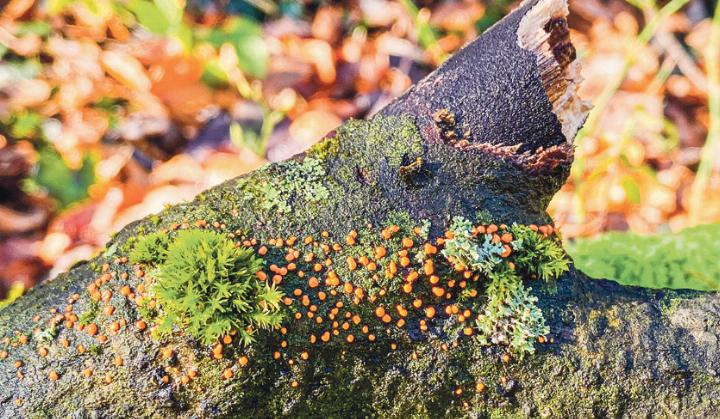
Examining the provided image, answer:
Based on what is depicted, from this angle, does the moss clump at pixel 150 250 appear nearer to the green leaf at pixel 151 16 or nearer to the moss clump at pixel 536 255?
the moss clump at pixel 536 255

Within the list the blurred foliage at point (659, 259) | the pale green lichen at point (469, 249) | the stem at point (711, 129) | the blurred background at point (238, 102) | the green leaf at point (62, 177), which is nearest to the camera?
the pale green lichen at point (469, 249)

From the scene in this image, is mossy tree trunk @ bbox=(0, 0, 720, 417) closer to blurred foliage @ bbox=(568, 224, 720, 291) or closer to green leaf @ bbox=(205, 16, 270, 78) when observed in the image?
blurred foliage @ bbox=(568, 224, 720, 291)

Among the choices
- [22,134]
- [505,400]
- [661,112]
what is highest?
[661,112]

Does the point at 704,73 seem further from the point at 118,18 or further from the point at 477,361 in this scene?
the point at 118,18

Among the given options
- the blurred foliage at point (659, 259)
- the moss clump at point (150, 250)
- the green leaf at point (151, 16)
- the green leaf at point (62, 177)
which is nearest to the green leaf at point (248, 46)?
the green leaf at point (151, 16)

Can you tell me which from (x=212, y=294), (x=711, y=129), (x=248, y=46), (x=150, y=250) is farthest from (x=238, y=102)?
(x=711, y=129)

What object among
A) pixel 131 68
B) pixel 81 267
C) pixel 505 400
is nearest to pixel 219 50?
pixel 131 68
